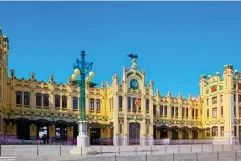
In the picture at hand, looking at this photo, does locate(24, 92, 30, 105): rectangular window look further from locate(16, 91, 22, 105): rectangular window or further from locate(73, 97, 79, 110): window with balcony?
locate(73, 97, 79, 110): window with balcony

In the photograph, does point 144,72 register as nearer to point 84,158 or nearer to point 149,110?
point 149,110

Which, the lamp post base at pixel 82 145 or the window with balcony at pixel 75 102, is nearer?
the lamp post base at pixel 82 145

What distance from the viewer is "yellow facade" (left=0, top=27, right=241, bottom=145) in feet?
157

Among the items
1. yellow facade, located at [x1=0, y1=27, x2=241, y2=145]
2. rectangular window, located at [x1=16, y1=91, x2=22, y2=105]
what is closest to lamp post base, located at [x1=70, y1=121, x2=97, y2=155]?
yellow facade, located at [x1=0, y1=27, x2=241, y2=145]

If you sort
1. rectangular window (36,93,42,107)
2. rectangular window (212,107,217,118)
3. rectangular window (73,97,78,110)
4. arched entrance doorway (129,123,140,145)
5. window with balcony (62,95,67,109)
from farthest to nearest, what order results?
rectangular window (212,107,217,118), arched entrance doorway (129,123,140,145), rectangular window (73,97,78,110), window with balcony (62,95,67,109), rectangular window (36,93,42,107)

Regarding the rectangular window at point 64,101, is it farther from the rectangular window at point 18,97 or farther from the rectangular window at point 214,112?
the rectangular window at point 214,112

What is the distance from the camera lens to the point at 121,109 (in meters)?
54.4

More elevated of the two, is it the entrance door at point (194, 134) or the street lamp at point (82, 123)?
the street lamp at point (82, 123)

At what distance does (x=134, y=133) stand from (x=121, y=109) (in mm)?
4960

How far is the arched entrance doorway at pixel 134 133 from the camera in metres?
54.8

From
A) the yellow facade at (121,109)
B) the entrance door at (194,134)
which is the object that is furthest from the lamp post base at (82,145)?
the entrance door at (194,134)

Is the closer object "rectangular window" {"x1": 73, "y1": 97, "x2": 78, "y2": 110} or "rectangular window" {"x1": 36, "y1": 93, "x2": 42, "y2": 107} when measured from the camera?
"rectangular window" {"x1": 36, "y1": 93, "x2": 42, "y2": 107}

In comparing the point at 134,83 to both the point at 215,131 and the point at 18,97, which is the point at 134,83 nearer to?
the point at 18,97

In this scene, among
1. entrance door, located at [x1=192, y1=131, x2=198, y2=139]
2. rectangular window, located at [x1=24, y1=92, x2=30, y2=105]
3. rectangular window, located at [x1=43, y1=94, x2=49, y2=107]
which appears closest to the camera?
rectangular window, located at [x1=24, y1=92, x2=30, y2=105]
